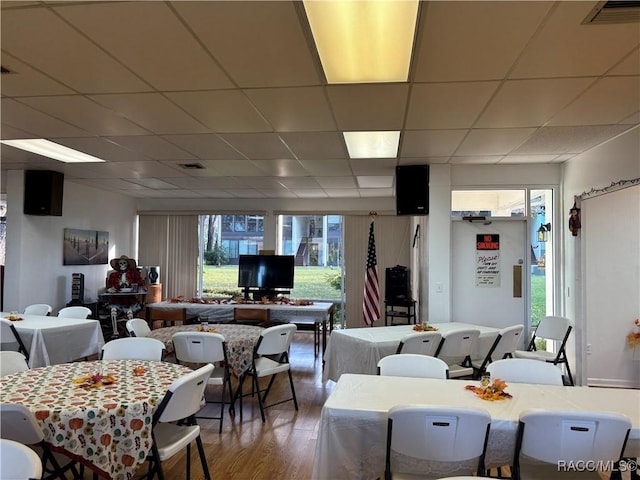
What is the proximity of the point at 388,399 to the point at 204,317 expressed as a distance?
4692 millimetres

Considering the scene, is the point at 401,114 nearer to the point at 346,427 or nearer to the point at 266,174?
the point at 346,427

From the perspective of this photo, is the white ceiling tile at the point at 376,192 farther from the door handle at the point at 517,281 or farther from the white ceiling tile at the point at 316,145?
the door handle at the point at 517,281

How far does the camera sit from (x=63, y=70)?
8.99 feet

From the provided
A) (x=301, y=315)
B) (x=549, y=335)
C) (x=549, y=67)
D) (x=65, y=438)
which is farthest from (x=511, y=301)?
(x=65, y=438)

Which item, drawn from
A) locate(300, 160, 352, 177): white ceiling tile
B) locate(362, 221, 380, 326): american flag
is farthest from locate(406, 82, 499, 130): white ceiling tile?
locate(362, 221, 380, 326): american flag

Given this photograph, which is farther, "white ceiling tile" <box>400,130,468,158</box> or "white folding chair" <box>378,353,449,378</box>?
"white ceiling tile" <box>400,130,468,158</box>

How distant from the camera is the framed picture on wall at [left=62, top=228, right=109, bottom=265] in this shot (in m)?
6.76

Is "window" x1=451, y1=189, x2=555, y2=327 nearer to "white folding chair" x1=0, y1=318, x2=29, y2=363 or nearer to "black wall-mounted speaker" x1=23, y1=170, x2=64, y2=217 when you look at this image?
"white folding chair" x1=0, y1=318, x2=29, y2=363

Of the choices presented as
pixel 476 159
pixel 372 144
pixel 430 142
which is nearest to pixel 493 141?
pixel 430 142

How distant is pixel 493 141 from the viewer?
4.34 m

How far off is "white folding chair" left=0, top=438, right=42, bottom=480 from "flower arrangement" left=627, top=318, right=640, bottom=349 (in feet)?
18.9

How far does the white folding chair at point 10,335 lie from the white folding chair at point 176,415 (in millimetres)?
2474

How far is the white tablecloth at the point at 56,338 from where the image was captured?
410 centimetres

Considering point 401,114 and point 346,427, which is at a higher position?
point 401,114
